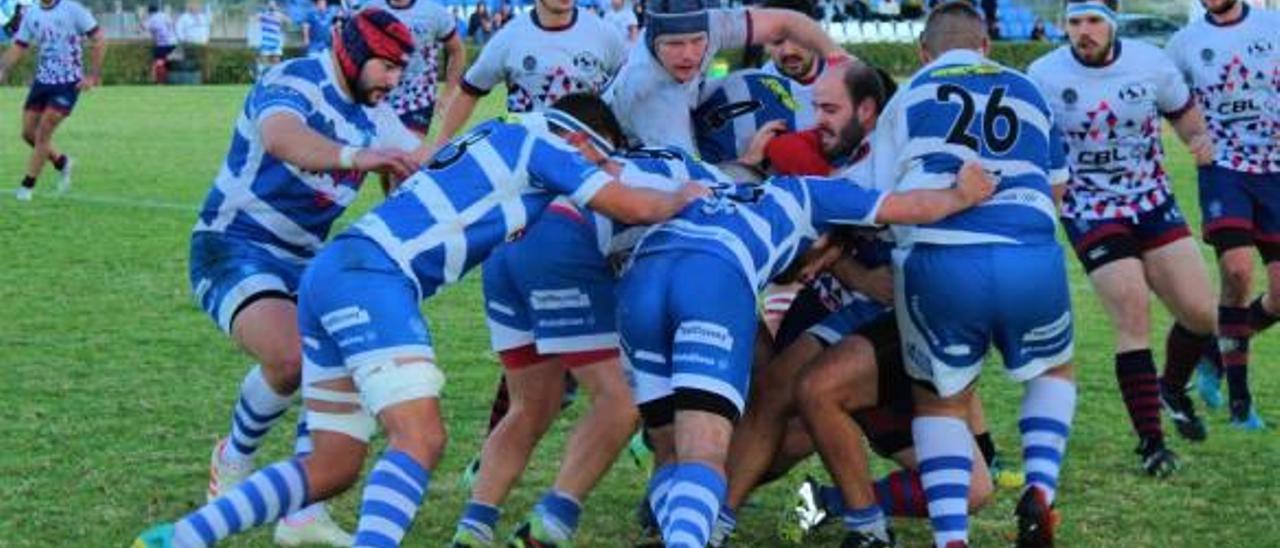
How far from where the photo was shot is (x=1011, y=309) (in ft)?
22.9

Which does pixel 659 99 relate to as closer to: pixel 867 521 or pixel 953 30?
pixel 953 30

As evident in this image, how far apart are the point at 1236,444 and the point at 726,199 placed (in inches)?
152

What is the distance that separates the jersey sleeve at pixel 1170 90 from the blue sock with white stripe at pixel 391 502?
173 inches

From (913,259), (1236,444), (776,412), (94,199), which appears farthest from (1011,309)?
(94,199)

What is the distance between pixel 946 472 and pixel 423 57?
28.5 feet

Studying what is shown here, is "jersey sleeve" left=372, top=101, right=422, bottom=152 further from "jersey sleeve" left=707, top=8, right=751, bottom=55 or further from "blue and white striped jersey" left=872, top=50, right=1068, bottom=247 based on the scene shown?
"blue and white striped jersey" left=872, top=50, right=1068, bottom=247

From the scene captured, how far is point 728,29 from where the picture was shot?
789 cm

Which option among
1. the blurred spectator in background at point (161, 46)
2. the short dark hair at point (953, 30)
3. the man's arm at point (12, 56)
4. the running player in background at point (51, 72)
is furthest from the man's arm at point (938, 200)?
the blurred spectator in background at point (161, 46)

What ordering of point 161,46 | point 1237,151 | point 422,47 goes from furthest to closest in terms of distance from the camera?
1. point 161,46
2. point 422,47
3. point 1237,151

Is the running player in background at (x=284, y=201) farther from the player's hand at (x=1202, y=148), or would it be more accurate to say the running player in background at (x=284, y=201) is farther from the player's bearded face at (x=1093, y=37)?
the player's hand at (x=1202, y=148)

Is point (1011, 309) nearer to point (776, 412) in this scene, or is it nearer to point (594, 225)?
point (776, 412)

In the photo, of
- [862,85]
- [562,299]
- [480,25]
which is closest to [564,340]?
[562,299]

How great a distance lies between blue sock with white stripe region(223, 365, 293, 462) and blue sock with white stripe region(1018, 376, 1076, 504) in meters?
2.53

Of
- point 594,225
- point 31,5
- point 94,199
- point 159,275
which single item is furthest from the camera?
point 31,5
